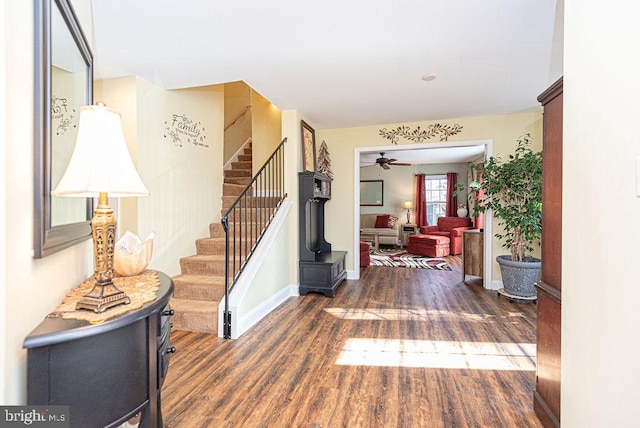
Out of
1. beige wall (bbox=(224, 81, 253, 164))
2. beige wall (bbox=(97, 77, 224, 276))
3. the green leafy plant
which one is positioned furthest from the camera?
beige wall (bbox=(224, 81, 253, 164))

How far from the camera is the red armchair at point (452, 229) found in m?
7.62

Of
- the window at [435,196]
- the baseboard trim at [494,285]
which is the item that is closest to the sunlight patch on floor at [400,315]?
the baseboard trim at [494,285]

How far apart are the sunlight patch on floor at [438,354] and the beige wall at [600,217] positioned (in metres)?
0.99

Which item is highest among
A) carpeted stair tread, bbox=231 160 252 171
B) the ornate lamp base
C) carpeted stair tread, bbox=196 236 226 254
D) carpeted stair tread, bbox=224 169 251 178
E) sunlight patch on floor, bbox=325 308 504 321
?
carpeted stair tread, bbox=231 160 252 171

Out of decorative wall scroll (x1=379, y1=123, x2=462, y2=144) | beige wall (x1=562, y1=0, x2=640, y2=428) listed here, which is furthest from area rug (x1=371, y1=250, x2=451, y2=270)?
beige wall (x1=562, y1=0, x2=640, y2=428)

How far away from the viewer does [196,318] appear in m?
2.85

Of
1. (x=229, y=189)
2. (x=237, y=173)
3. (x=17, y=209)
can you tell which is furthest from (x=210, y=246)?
(x=17, y=209)

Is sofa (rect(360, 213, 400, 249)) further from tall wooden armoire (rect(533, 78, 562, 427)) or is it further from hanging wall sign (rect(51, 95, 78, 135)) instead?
hanging wall sign (rect(51, 95, 78, 135))

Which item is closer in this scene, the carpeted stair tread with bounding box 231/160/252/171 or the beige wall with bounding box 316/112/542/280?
the beige wall with bounding box 316/112/542/280

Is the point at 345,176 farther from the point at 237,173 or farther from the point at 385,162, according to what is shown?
the point at 385,162

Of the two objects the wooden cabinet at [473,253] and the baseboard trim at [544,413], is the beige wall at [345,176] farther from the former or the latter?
the baseboard trim at [544,413]

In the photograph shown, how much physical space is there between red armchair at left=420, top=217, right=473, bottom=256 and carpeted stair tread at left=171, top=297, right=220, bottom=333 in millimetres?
6358

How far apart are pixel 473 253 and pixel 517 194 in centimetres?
113

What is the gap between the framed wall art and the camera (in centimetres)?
434
